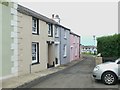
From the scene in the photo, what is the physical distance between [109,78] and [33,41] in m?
8.28

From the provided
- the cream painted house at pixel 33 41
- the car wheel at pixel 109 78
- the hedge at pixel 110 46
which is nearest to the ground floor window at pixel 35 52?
the cream painted house at pixel 33 41

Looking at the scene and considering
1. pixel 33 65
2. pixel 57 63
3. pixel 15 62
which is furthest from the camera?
pixel 57 63

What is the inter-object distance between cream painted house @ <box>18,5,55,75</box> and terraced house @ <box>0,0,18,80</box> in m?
0.86

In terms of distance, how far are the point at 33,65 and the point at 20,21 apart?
426 centimetres

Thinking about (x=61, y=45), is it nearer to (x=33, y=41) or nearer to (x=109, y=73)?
(x=33, y=41)

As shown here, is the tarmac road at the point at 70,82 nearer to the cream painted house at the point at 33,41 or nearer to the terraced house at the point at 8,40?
the terraced house at the point at 8,40

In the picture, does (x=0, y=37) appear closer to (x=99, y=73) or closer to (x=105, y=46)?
(x=99, y=73)

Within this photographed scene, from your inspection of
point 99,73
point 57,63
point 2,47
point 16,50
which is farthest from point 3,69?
point 57,63

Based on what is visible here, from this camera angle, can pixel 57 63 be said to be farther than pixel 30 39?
Yes

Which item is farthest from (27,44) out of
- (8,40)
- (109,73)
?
(109,73)

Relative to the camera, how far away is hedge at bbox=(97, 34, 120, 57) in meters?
23.3

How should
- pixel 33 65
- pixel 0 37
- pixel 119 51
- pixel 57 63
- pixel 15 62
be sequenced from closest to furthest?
pixel 0 37, pixel 15 62, pixel 33 65, pixel 119 51, pixel 57 63

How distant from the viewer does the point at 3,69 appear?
49.5 feet

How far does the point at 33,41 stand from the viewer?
69.4 ft
